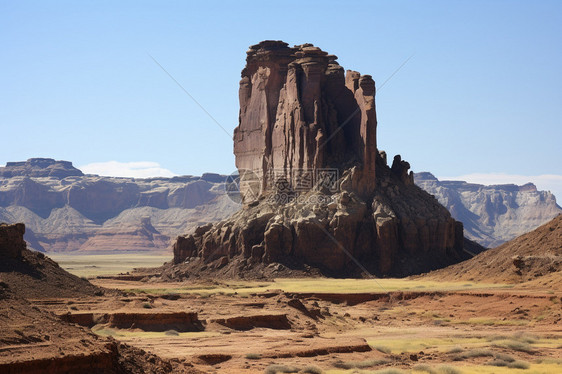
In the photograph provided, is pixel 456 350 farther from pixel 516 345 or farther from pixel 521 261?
pixel 521 261

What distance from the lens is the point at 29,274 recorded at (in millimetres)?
44656

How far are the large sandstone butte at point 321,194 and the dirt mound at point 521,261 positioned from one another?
10338 mm

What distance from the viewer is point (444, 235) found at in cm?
7894

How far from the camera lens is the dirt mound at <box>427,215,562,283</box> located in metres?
55.9

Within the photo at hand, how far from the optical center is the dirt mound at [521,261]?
55.9 meters

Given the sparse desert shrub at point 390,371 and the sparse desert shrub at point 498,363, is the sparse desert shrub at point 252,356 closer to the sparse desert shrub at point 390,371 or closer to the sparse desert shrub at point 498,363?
the sparse desert shrub at point 390,371

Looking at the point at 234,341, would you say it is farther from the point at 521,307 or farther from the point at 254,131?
the point at 254,131

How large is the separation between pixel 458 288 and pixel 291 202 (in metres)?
29.1

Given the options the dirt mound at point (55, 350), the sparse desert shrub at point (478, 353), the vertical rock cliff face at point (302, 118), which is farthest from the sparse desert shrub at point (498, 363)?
the vertical rock cliff face at point (302, 118)

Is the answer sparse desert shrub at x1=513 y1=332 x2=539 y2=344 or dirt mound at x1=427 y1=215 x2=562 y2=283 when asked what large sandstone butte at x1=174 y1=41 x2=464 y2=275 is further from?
sparse desert shrub at x1=513 y1=332 x2=539 y2=344

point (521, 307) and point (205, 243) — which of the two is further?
point (205, 243)

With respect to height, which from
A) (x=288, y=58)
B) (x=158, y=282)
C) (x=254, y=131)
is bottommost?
(x=158, y=282)

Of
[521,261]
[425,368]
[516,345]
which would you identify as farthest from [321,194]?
[425,368]

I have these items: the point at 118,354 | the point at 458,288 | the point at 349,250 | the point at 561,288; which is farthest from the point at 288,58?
the point at 118,354
